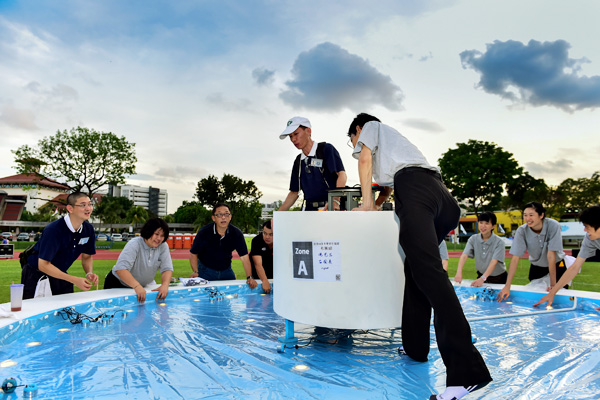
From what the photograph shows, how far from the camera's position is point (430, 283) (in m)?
2.38

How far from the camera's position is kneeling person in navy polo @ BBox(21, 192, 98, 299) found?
4.29 meters

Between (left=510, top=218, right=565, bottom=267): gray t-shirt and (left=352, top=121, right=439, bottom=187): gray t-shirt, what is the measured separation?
3451 mm

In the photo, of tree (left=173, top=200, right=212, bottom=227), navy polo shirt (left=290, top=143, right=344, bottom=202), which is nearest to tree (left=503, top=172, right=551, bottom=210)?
navy polo shirt (left=290, top=143, right=344, bottom=202)

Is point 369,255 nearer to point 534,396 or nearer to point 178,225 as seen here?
point 534,396

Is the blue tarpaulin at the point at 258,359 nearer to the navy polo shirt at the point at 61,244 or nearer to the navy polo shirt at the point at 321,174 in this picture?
the navy polo shirt at the point at 61,244

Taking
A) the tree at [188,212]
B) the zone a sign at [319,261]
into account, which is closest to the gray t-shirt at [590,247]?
the zone a sign at [319,261]

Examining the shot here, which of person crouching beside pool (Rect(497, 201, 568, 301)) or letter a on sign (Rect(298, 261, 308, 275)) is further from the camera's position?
person crouching beside pool (Rect(497, 201, 568, 301))

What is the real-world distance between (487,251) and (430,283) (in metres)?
4.64

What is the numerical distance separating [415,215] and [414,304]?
2.29 feet

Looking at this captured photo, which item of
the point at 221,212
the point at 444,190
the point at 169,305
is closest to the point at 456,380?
the point at 444,190

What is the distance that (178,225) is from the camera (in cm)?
9469

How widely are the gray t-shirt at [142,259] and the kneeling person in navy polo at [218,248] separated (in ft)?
2.64

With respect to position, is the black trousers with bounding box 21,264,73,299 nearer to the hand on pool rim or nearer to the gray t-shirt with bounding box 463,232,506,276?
the hand on pool rim

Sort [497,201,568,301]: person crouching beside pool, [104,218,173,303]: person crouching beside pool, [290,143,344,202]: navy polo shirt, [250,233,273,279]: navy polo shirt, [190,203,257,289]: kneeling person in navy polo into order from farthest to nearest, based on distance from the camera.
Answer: [250,233,273,279]: navy polo shirt → [190,203,257,289]: kneeling person in navy polo → [497,201,568,301]: person crouching beside pool → [104,218,173,303]: person crouching beside pool → [290,143,344,202]: navy polo shirt
